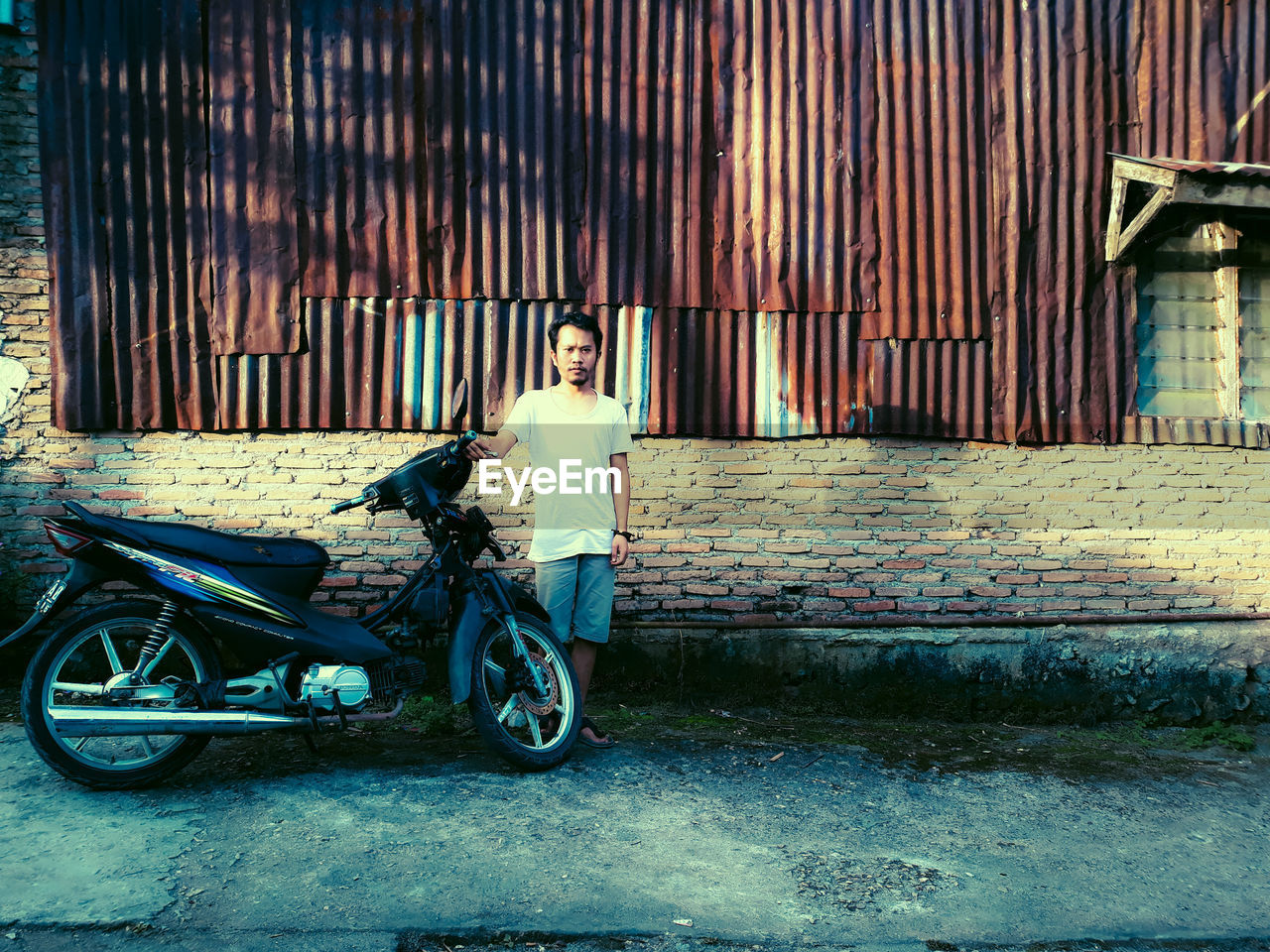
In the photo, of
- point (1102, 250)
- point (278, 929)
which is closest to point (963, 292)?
point (1102, 250)

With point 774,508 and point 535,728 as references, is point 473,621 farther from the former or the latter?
point 774,508

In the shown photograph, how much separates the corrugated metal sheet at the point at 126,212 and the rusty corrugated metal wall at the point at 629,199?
0.05 ft

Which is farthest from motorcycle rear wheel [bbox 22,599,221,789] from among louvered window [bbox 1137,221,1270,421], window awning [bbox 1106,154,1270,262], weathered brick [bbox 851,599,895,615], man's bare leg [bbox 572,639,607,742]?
louvered window [bbox 1137,221,1270,421]

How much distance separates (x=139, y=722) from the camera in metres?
3.34

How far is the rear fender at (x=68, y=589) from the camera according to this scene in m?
3.38

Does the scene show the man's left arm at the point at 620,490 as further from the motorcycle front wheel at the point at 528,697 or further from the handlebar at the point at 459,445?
the handlebar at the point at 459,445

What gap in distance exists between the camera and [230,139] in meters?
5.13

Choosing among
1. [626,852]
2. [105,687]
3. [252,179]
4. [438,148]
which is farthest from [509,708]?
[252,179]

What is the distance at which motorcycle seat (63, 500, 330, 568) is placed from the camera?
3418 millimetres

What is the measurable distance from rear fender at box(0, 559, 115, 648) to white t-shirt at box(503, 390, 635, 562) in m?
1.77

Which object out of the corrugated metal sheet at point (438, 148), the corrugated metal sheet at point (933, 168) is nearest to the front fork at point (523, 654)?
the corrugated metal sheet at point (438, 148)

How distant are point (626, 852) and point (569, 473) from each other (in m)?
1.76

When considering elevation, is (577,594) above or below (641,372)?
below

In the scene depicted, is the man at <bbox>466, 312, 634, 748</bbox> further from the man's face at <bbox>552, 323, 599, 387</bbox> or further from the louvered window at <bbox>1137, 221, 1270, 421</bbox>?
the louvered window at <bbox>1137, 221, 1270, 421</bbox>
